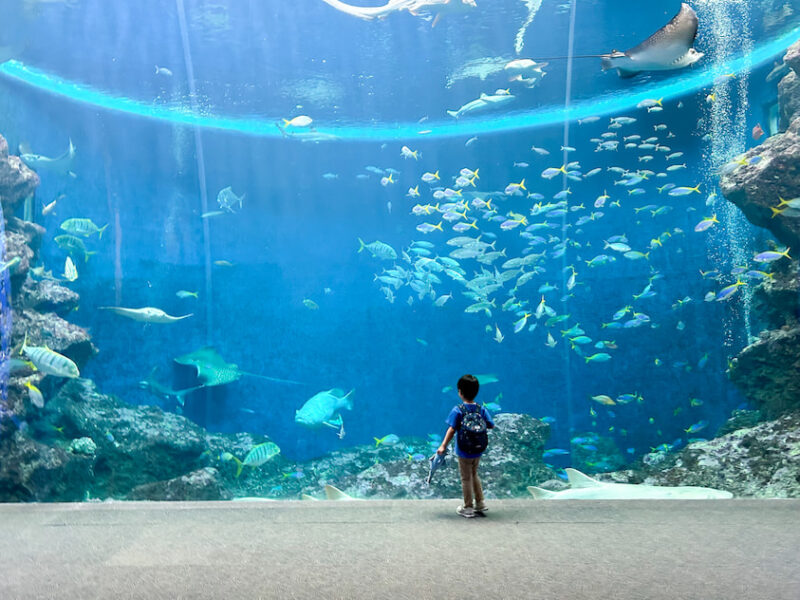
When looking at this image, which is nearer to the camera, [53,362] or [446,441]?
[446,441]

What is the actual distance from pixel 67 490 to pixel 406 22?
860cm

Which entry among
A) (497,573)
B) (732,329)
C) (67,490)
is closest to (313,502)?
(497,573)

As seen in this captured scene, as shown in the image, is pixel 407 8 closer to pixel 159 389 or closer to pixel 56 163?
pixel 56 163

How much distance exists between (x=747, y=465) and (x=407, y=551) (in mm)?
4761

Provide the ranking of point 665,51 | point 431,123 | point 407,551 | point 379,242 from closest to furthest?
point 407,551 → point 665,51 → point 379,242 → point 431,123

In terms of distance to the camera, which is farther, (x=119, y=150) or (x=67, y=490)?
(x=119, y=150)

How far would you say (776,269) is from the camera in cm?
675

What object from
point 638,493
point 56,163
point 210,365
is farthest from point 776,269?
point 56,163

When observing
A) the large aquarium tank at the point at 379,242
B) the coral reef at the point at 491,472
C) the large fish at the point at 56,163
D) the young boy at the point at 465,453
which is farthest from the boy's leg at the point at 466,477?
the large fish at the point at 56,163

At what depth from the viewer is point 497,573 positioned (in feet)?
Result: 7.81

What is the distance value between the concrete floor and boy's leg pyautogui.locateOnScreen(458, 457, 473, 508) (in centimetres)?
15

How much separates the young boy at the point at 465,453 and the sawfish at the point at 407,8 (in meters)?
6.47

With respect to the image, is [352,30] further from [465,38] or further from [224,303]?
[224,303]

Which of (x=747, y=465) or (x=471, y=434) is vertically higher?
→ (x=471, y=434)
